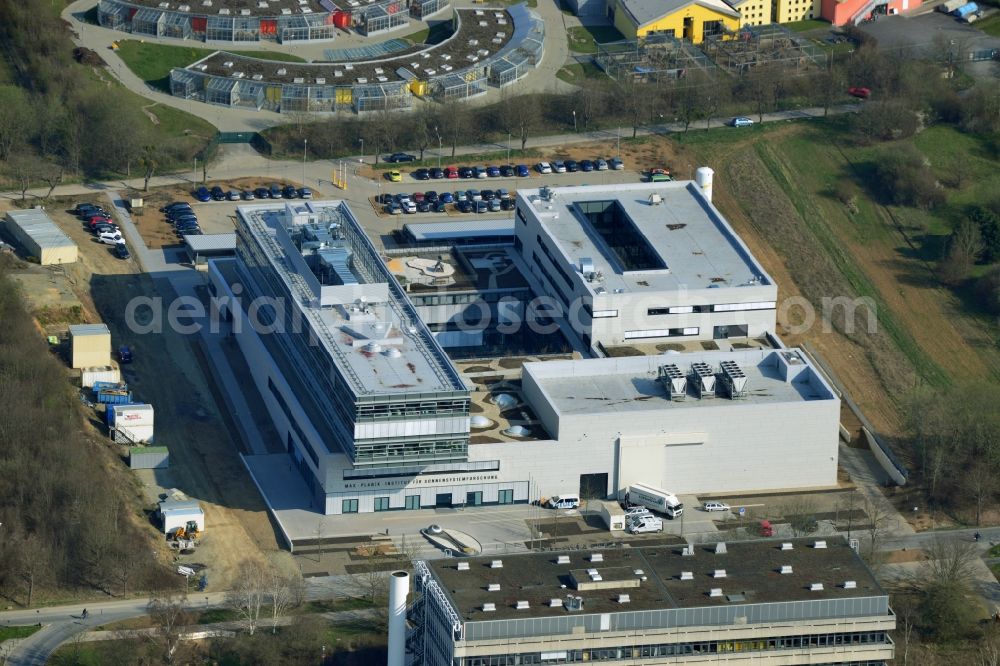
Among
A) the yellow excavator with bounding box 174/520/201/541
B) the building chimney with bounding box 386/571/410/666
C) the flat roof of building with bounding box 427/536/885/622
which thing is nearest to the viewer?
the flat roof of building with bounding box 427/536/885/622

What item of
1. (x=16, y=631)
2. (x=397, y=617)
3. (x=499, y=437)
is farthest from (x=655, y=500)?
(x=16, y=631)

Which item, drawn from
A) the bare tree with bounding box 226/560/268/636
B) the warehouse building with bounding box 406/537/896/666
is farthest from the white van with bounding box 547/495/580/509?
the warehouse building with bounding box 406/537/896/666

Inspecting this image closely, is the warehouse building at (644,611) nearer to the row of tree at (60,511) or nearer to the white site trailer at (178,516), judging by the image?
the row of tree at (60,511)

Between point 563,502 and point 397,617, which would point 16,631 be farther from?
point 563,502

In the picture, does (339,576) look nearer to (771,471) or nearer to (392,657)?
(392,657)

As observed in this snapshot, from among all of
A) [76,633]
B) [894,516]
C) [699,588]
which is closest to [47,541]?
[76,633]

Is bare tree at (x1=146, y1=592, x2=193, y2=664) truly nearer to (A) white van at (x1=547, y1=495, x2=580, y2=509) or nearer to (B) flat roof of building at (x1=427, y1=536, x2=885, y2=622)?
(B) flat roof of building at (x1=427, y1=536, x2=885, y2=622)
